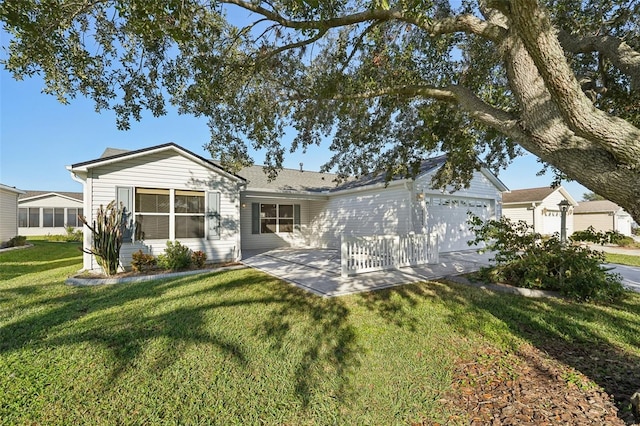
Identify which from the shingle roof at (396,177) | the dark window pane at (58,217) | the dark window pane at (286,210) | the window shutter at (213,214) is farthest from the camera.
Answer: the dark window pane at (58,217)

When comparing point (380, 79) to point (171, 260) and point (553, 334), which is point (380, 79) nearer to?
point (553, 334)

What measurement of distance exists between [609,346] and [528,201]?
19.7m

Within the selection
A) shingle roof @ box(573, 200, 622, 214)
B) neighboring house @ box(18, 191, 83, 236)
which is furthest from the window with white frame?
shingle roof @ box(573, 200, 622, 214)

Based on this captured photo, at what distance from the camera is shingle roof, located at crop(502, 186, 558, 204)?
19.2m

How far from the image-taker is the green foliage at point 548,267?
5.13 meters

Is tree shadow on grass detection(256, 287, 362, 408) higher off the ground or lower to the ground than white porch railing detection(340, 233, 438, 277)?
lower

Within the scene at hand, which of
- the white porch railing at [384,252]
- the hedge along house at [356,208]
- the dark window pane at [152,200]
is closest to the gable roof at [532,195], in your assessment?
the hedge along house at [356,208]

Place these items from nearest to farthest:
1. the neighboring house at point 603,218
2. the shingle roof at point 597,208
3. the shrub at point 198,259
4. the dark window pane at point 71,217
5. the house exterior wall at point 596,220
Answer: the shrub at point 198,259, the dark window pane at point 71,217, the neighboring house at point 603,218, the house exterior wall at point 596,220, the shingle roof at point 597,208

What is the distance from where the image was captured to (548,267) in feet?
19.0

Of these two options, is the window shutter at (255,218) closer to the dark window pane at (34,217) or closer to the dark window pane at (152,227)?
the dark window pane at (152,227)

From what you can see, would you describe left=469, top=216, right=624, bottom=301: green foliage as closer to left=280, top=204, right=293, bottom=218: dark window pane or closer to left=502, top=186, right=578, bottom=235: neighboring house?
left=280, top=204, right=293, bottom=218: dark window pane

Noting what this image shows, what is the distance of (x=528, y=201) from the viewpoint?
19438mm

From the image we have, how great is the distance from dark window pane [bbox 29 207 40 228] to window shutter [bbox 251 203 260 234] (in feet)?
65.8

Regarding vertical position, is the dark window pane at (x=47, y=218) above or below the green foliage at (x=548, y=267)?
above
